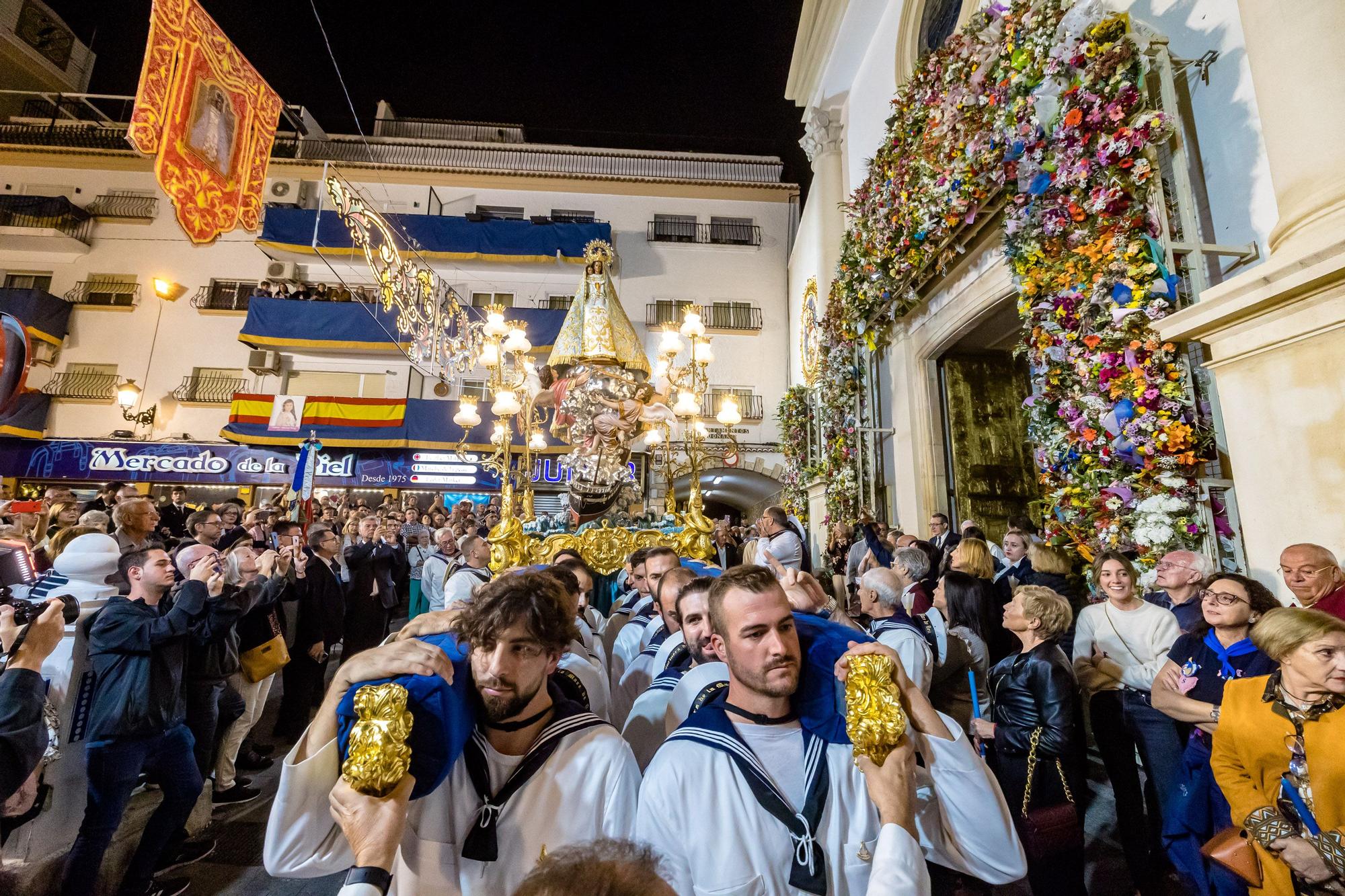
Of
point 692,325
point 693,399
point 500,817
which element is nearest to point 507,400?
point 693,399

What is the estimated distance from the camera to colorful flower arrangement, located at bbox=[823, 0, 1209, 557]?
4016 mm

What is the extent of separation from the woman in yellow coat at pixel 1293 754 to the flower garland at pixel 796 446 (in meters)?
9.32

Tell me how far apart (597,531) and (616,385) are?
168 cm

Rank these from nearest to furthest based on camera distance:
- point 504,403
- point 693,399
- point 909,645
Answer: point 909,645 < point 504,403 < point 693,399

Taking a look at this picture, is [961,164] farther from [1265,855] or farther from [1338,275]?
[1265,855]

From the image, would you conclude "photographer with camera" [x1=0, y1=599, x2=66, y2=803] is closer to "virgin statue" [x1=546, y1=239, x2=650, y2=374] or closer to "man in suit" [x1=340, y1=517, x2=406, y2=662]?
→ "man in suit" [x1=340, y1=517, x2=406, y2=662]

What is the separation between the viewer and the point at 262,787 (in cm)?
410

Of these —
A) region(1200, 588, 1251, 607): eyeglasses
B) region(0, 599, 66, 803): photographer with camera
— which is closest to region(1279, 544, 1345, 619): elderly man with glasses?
region(1200, 588, 1251, 607): eyeglasses

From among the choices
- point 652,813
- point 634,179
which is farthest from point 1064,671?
point 634,179

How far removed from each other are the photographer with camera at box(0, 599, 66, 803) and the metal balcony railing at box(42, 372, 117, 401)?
2238cm

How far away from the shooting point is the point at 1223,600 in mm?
2518

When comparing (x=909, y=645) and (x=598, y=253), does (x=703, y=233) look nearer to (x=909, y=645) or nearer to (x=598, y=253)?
(x=598, y=253)

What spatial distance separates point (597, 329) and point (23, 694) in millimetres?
5805

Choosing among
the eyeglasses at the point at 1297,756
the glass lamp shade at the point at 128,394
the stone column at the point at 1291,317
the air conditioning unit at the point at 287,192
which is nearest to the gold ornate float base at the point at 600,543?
the stone column at the point at 1291,317
